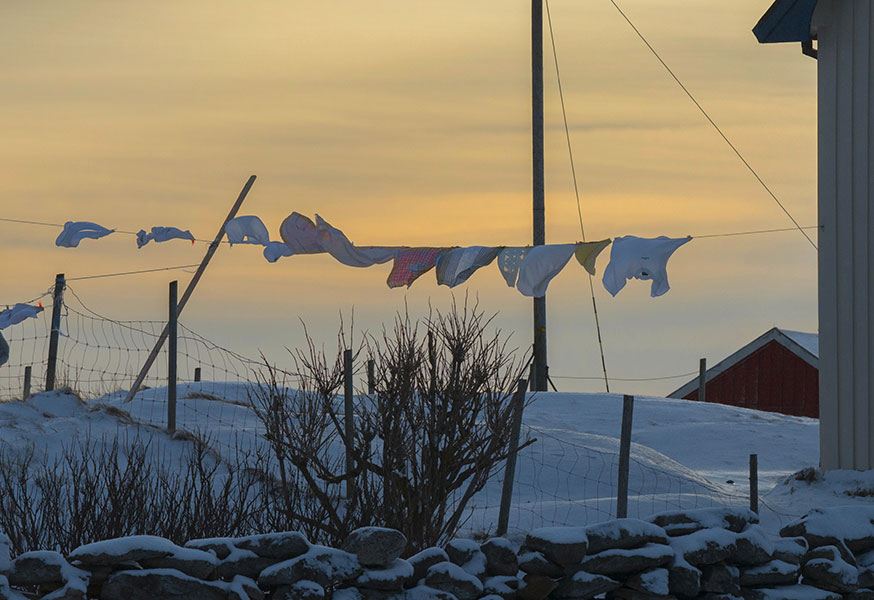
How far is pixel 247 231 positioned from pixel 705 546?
771 centimetres

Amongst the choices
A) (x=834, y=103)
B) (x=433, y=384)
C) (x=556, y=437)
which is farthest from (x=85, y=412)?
(x=834, y=103)

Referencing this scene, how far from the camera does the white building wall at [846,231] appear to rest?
12.7 meters

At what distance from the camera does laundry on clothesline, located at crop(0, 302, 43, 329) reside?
57.6 ft

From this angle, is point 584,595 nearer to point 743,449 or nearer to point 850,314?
point 850,314

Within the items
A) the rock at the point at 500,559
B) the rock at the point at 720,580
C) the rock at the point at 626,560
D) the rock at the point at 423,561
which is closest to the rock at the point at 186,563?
the rock at the point at 423,561

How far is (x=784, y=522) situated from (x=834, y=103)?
450 centimetres

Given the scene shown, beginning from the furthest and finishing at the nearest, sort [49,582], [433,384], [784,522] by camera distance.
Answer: [784,522]
[433,384]
[49,582]

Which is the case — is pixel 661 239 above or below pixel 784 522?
above

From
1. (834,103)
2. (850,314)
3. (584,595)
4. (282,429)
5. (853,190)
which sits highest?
(834,103)

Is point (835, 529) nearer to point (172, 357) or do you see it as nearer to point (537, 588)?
point (537, 588)

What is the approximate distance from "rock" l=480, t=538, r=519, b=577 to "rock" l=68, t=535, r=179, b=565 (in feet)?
5.87

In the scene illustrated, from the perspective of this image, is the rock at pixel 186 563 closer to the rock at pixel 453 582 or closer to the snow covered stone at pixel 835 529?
the rock at pixel 453 582

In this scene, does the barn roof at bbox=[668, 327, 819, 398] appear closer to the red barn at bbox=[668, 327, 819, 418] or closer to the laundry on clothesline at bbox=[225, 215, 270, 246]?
the red barn at bbox=[668, 327, 819, 418]

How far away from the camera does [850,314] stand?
1288cm
